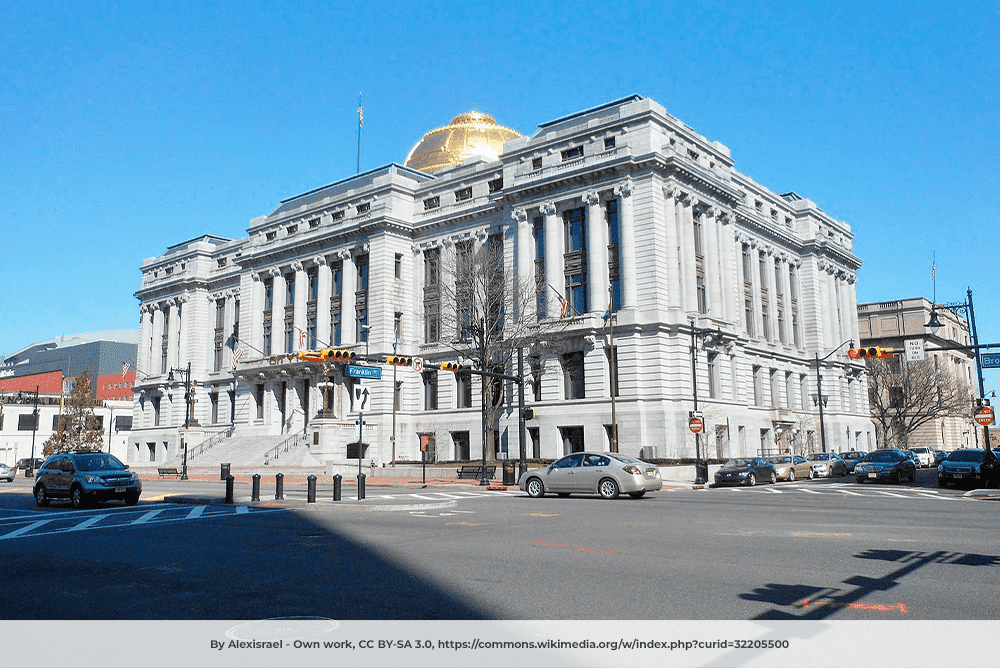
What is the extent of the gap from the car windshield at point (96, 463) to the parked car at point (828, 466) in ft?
124

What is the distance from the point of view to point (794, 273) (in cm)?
7338

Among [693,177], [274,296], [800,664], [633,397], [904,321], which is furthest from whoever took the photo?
[904,321]

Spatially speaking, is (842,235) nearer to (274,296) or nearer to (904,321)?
(904,321)

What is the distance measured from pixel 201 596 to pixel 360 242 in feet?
192

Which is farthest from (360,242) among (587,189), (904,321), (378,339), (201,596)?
(904,321)

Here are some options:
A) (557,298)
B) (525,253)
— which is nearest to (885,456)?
(557,298)

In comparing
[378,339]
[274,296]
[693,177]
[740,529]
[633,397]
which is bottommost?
[740,529]

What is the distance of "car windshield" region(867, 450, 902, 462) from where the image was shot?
38331 millimetres

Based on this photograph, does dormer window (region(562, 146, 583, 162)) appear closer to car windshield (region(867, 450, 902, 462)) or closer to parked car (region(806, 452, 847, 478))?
parked car (region(806, 452, 847, 478))

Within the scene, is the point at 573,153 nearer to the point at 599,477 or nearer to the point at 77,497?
the point at 599,477

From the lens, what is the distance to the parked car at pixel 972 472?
31938 mm

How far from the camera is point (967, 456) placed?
33344mm

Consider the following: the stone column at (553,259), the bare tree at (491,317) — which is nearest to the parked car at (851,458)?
the bare tree at (491,317)

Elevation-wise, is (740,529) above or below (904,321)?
below
